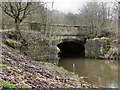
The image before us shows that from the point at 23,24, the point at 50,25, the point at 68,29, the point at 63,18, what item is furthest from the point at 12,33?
the point at 63,18

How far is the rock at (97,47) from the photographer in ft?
40.9

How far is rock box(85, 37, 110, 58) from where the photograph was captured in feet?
40.9

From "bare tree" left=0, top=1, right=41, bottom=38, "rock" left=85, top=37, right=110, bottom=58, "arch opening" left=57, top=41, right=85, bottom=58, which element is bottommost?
"arch opening" left=57, top=41, right=85, bottom=58

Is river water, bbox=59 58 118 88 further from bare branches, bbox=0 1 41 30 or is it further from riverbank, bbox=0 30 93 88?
bare branches, bbox=0 1 41 30

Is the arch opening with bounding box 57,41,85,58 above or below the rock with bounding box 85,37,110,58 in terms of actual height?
below

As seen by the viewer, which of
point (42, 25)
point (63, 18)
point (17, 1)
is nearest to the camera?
point (17, 1)

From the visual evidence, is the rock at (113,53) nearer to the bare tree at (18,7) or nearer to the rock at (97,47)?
the rock at (97,47)

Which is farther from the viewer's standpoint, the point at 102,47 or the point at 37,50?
the point at 102,47

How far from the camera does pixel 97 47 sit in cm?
1280

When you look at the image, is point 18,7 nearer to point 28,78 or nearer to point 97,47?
point 28,78

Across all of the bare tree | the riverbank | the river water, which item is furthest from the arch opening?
the riverbank

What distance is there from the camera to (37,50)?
8328mm

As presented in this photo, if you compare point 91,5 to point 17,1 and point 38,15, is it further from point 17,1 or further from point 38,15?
point 17,1

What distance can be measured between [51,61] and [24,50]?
5.92 feet
